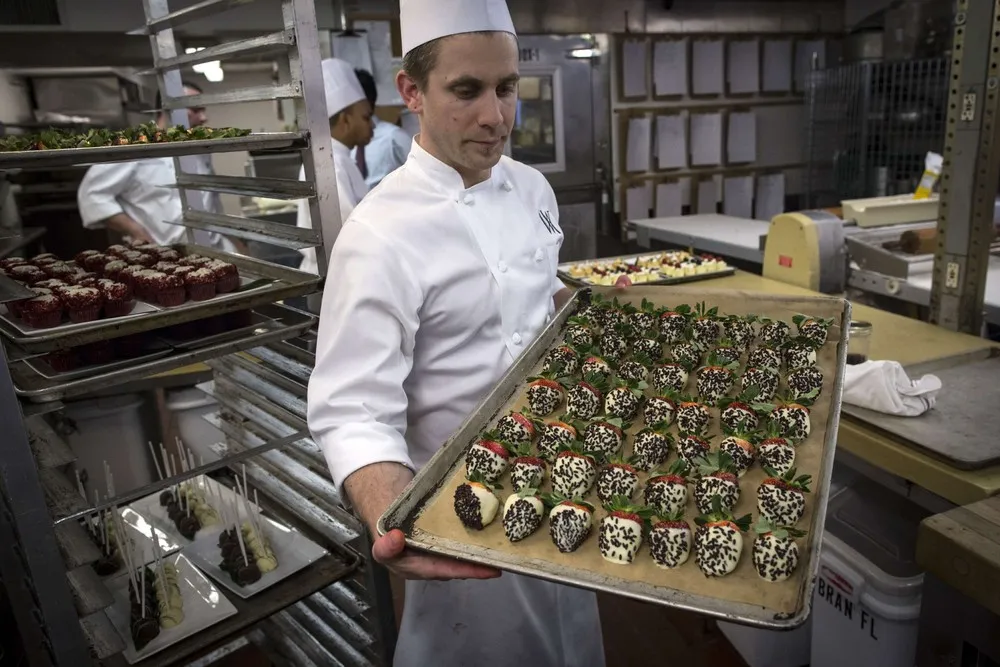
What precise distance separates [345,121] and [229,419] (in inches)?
69.0

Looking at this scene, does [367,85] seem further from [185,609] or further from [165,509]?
[185,609]

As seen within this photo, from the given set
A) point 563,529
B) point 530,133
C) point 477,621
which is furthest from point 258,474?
point 530,133

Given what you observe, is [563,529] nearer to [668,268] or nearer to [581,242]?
[668,268]

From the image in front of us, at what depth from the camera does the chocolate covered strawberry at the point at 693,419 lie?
160cm

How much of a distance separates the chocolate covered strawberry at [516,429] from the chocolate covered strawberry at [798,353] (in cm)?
74

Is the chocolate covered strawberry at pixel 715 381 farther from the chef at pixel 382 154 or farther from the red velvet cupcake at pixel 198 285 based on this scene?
the chef at pixel 382 154

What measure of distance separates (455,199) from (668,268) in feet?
7.26

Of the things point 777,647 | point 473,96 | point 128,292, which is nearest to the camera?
point 473,96

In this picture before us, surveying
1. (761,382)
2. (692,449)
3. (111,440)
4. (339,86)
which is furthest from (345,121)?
(692,449)

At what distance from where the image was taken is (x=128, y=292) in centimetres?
173

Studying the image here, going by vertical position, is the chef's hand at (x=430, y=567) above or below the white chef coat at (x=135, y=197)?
below

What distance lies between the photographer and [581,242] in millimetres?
5336

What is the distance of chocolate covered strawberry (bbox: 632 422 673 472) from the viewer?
1507 millimetres

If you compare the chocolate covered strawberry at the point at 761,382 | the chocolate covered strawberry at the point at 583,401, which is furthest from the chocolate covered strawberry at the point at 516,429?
the chocolate covered strawberry at the point at 761,382
